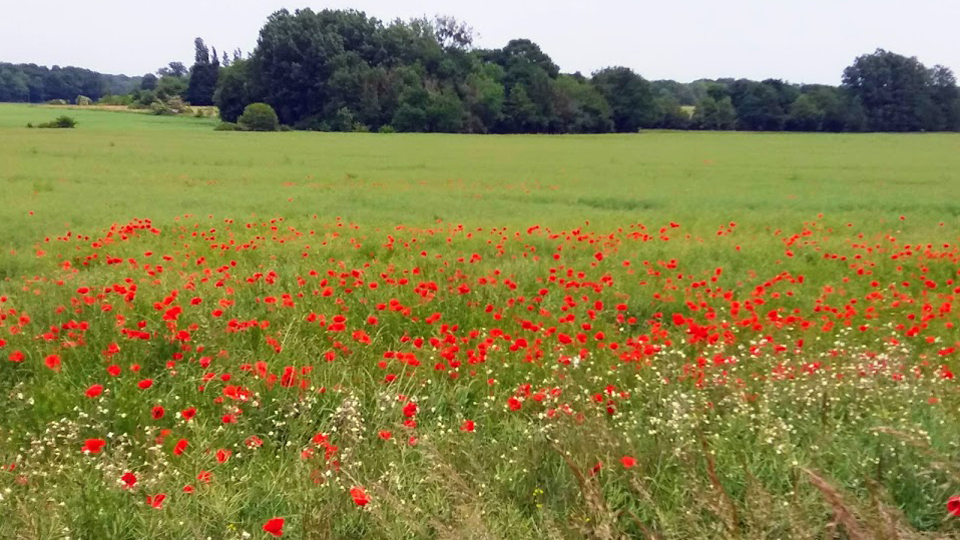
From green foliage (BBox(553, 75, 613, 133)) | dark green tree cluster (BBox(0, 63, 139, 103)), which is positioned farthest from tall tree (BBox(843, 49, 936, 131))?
dark green tree cluster (BBox(0, 63, 139, 103))

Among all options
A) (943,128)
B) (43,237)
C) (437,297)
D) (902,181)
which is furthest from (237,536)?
(943,128)

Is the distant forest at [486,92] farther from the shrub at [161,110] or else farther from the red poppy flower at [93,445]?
the red poppy flower at [93,445]

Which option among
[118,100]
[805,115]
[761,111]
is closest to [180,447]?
[805,115]

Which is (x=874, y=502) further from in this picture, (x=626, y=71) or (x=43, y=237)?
(x=626, y=71)

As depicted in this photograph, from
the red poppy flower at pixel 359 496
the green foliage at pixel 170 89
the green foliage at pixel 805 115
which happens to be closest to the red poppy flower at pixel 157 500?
the red poppy flower at pixel 359 496

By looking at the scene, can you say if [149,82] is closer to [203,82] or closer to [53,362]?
[203,82]

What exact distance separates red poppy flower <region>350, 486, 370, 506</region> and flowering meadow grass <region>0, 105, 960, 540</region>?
37 millimetres

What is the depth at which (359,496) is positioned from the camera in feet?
8.68

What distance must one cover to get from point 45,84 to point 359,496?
356ft

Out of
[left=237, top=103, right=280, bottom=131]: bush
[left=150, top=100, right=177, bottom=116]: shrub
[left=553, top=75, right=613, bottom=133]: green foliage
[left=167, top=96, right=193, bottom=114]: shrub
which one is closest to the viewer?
[left=237, top=103, right=280, bottom=131]: bush

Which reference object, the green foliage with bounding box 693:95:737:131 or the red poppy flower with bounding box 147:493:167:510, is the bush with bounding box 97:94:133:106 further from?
the red poppy flower with bounding box 147:493:167:510

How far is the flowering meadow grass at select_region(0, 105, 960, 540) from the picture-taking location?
2803 mm

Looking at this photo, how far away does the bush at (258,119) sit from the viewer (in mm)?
52062

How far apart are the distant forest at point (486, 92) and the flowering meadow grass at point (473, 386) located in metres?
45.8
